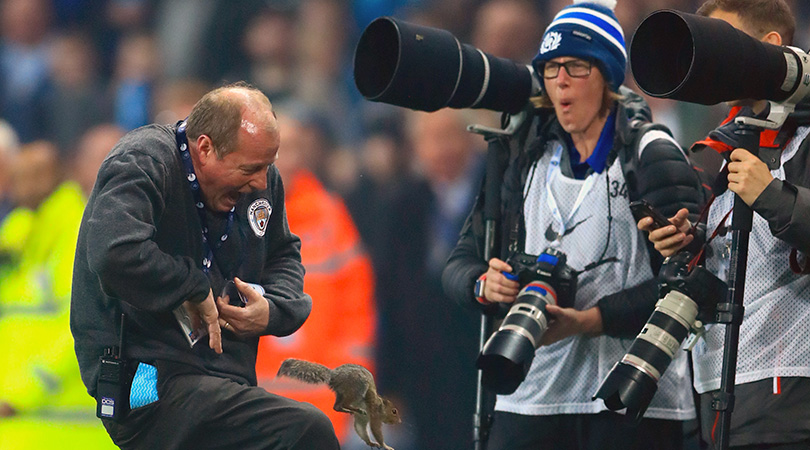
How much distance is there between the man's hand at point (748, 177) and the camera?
2133 millimetres

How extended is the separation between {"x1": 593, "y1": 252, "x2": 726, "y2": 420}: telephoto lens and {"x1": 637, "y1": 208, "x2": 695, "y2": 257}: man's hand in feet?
0.37

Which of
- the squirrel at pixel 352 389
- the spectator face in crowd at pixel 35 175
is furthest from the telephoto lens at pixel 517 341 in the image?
the spectator face in crowd at pixel 35 175

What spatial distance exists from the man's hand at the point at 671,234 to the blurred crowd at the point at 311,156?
1.59m

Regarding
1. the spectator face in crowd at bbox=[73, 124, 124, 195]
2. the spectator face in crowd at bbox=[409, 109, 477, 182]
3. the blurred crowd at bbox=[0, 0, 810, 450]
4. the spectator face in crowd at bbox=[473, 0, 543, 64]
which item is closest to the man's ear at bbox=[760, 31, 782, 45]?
the blurred crowd at bbox=[0, 0, 810, 450]

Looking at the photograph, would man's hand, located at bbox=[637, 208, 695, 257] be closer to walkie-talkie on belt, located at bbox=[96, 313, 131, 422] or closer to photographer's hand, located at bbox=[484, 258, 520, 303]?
photographer's hand, located at bbox=[484, 258, 520, 303]

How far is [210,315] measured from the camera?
2268mm

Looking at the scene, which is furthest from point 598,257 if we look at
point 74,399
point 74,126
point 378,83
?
point 74,126

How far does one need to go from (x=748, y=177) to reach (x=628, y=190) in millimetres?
549

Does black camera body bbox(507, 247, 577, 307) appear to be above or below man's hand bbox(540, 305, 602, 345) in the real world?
above

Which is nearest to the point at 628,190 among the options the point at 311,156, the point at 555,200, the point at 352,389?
the point at 555,200

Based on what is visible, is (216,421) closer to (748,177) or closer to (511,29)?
(748,177)

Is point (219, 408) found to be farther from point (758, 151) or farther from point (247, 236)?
point (758, 151)

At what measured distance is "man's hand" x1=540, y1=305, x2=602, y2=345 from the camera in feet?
8.45

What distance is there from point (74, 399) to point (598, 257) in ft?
10.1
